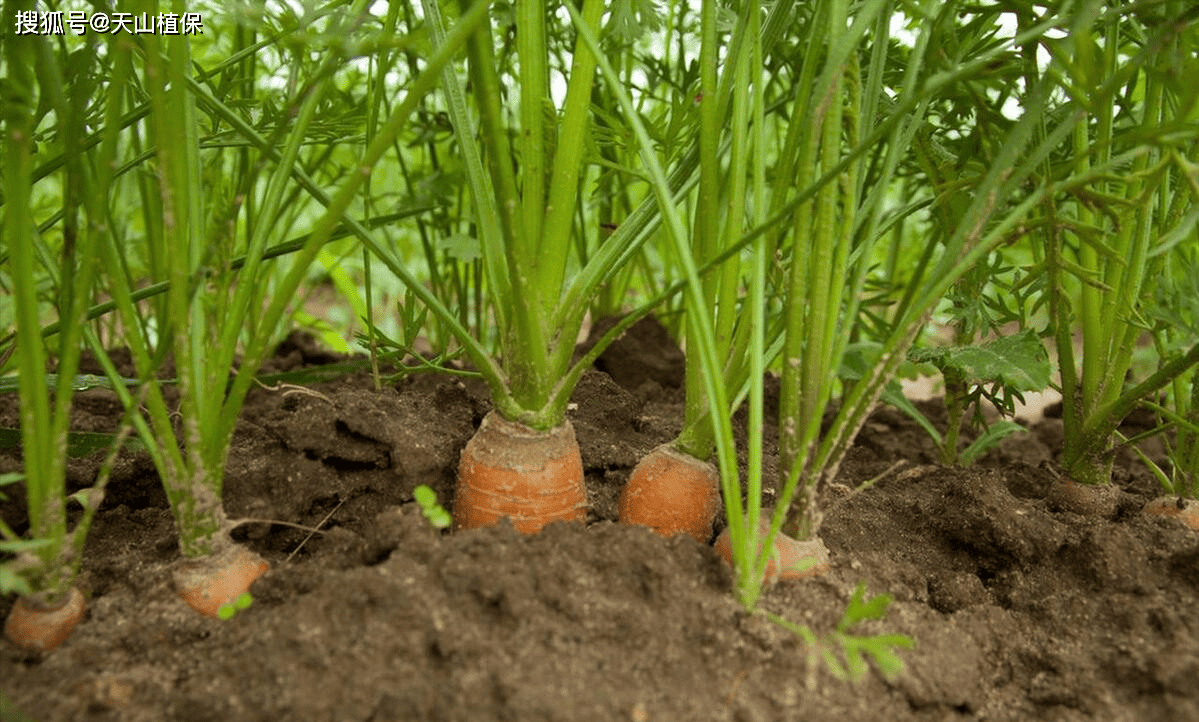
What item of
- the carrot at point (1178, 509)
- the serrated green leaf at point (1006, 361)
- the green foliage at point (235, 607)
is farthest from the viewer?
the carrot at point (1178, 509)

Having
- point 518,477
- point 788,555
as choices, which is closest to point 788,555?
point 788,555

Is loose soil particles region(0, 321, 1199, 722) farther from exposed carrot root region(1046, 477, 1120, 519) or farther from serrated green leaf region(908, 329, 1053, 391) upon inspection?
serrated green leaf region(908, 329, 1053, 391)

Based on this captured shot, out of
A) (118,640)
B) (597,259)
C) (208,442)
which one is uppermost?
(597,259)

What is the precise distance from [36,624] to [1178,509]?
109 centimetres

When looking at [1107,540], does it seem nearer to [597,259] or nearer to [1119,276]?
[1119,276]

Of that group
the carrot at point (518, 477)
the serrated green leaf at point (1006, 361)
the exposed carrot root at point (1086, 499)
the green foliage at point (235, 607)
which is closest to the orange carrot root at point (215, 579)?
the green foliage at point (235, 607)

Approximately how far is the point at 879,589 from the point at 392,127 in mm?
574

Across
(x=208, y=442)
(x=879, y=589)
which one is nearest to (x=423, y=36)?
(x=208, y=442)

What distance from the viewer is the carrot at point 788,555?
2.45 ft

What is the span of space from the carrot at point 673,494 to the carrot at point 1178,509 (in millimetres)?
502

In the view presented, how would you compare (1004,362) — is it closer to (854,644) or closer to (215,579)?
(854,644)

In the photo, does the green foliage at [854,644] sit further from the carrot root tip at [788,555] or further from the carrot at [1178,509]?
the carrot at [1178,509]

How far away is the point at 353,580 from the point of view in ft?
2.21

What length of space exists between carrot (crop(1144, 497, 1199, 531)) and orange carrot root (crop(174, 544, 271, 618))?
3.02ft
